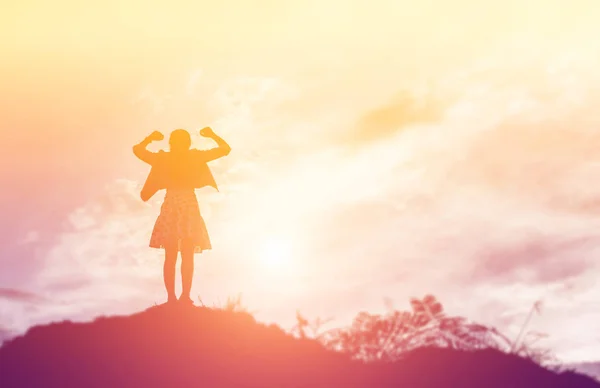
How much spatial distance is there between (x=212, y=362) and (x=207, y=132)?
13.9ft

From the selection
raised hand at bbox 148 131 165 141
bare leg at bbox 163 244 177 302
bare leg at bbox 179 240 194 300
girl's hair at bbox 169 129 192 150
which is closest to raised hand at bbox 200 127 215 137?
girl's hair at bbox 169 129 192 150

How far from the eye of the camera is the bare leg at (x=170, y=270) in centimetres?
1413

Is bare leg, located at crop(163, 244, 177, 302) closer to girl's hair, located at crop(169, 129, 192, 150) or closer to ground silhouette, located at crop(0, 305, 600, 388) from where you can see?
ground silhouette, located at crop(0, 305, 600, 388)

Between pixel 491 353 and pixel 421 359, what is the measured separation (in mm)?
1084

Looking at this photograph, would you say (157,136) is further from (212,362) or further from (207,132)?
(212,362)

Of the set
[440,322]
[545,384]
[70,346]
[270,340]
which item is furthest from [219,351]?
[545,384]

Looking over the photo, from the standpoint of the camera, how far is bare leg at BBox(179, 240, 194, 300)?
1416cm

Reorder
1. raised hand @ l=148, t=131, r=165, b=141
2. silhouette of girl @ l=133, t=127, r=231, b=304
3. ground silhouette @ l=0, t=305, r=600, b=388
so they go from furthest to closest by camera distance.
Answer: raised hand @ l=148, t=131, r=165, b=141 < silhouette of girl @ l=133, t=127, r=231, b=304 < ground silhouette @ l=0, t=305, r=600, b=388

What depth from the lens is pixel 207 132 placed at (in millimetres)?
14781

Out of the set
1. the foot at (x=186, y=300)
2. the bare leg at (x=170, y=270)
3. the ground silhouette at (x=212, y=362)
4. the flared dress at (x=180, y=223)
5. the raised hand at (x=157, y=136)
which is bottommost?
the ground silhouette at (x=212, y=362)

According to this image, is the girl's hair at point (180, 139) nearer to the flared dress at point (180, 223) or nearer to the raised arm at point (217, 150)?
the raised arm at point (217, 150)

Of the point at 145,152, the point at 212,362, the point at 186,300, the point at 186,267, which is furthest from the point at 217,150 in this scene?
the point at 212,362

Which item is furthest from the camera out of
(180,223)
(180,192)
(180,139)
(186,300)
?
(180,139)

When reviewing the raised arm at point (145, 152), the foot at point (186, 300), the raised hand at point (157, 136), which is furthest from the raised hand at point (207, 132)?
the foot at point (186, 300)
